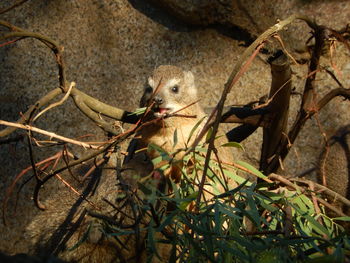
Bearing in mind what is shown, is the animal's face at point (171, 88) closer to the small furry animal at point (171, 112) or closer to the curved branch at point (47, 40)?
the small furry animal at point (171, 112)

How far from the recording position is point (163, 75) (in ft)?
8.61

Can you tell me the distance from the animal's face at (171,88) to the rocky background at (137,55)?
0.75 m

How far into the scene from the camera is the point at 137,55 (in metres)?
3.57

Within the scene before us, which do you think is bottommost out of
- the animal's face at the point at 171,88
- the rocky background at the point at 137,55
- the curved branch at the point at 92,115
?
the curved branch at the point at 92,115

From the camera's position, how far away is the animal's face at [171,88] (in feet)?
8.21

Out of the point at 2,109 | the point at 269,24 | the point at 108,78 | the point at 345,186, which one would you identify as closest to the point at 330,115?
the point at 345,186

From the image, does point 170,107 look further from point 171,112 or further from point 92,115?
point 92,115

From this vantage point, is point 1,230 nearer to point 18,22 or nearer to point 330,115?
point 18,22

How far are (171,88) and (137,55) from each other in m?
1.06

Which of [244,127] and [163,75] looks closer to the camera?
[163,75]

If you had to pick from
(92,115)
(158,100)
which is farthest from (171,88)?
(92,115)

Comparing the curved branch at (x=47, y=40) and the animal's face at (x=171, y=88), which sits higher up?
the animal's face at (x=171, y=88)

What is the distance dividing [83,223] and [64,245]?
135 mm

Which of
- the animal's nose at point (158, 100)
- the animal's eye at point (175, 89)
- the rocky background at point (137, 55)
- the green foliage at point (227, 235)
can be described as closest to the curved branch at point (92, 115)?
the animal's nose at point (158, 100)
